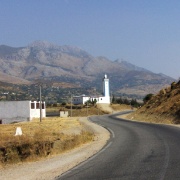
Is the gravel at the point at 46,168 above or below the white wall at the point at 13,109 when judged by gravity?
below

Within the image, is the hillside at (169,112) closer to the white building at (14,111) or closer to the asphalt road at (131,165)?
the asphalt road at (131,165)

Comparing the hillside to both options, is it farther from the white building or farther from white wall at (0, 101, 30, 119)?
white wall at (0, 101, 30, 119)

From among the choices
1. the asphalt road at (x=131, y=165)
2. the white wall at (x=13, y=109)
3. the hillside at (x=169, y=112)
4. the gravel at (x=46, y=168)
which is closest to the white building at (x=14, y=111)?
the white wall at (x=13, y=109)

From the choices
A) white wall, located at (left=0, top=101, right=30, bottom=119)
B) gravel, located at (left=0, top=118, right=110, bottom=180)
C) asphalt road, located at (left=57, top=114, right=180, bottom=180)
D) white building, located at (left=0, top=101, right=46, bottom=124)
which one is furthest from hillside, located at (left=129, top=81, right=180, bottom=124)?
white wall, located at (left=0, top=101, right=30, bottom=119)

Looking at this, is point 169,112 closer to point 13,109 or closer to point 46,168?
point 46,168

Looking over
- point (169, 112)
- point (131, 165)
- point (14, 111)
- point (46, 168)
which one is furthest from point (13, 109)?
point (131, 165)

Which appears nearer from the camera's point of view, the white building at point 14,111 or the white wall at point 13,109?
the white building at point 14,111

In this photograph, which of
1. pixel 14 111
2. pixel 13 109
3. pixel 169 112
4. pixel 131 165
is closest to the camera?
pixel 131 165

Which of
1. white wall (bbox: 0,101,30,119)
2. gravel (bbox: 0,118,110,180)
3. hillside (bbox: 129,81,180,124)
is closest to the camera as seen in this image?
gravel (bbox: 0,118,110,180)

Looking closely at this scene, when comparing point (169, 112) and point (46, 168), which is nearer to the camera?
point (46, 168)

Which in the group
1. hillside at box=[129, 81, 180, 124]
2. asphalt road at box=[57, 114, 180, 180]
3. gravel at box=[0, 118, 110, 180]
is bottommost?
gravel at box=[0, 118, 110, 180]

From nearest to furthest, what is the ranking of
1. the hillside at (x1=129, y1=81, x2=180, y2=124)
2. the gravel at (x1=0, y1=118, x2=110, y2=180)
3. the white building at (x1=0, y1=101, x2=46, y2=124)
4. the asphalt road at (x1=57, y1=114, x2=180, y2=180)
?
the asphalt road at (x1=57, y1=114, x2=180, y2=180) < the gravel at (x1=0, y1=118, x2=110, y2=180) < the hillside at (x1=129, y1=81, x2=180, y2=124) < the white building at (x1=0, y1=101, x2=46, y2=124)

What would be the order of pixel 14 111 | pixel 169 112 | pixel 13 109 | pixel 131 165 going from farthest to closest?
pixel 14 111
pixel 13 109
pixel 169 112
pixel 131 165

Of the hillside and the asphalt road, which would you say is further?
the hillside
